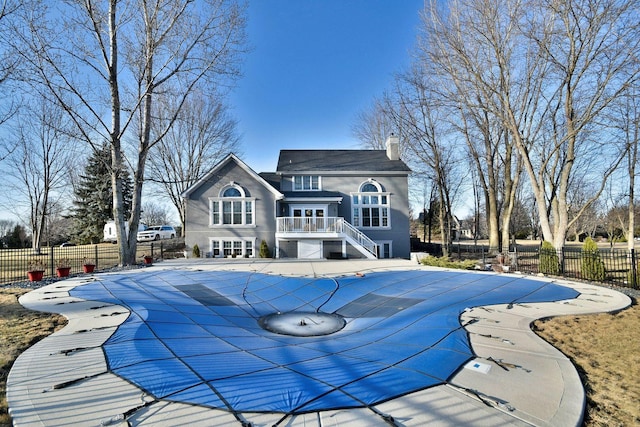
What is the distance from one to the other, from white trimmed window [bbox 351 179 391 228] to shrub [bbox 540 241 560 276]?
388 inches

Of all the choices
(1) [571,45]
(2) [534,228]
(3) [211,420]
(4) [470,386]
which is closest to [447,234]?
(1) [571,45]

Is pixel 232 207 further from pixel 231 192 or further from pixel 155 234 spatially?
pixel 155 234

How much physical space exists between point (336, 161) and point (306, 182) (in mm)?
3181

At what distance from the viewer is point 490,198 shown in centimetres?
2545

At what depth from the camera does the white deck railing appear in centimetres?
1877

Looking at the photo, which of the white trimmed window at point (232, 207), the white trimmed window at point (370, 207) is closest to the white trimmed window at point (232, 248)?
the white trimmed window at point (232, 207)

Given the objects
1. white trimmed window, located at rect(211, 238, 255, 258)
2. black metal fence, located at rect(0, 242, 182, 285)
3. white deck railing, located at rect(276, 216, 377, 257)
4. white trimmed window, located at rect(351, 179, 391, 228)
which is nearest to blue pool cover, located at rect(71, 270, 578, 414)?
black metal fence, located at rect(0, 242, 182, 285)

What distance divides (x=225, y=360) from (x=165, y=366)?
2.48 feet

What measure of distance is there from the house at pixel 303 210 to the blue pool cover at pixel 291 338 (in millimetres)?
8381

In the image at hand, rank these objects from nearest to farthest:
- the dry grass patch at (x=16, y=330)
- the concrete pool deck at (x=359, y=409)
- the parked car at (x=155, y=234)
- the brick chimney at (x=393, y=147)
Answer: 1. the concrete pool deck at (x=359, y=409)
2. the dry grass patch at (x=16, y=330)
3. the brick chimney at (x=393, y=147)
4. the parked car at (x=155, y=234)

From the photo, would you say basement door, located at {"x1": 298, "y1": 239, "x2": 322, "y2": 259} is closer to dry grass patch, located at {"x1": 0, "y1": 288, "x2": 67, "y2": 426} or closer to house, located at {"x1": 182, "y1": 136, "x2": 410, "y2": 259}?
house, located at {"x1": 182, "y1": 136, "x2": 410, "y2": 259}

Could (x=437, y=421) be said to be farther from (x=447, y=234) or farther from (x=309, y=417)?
(x=447, y=234)

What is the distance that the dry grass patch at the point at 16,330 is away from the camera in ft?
12.8

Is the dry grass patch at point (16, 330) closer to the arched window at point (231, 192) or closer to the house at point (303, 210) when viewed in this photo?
the house at point (303, 210)
